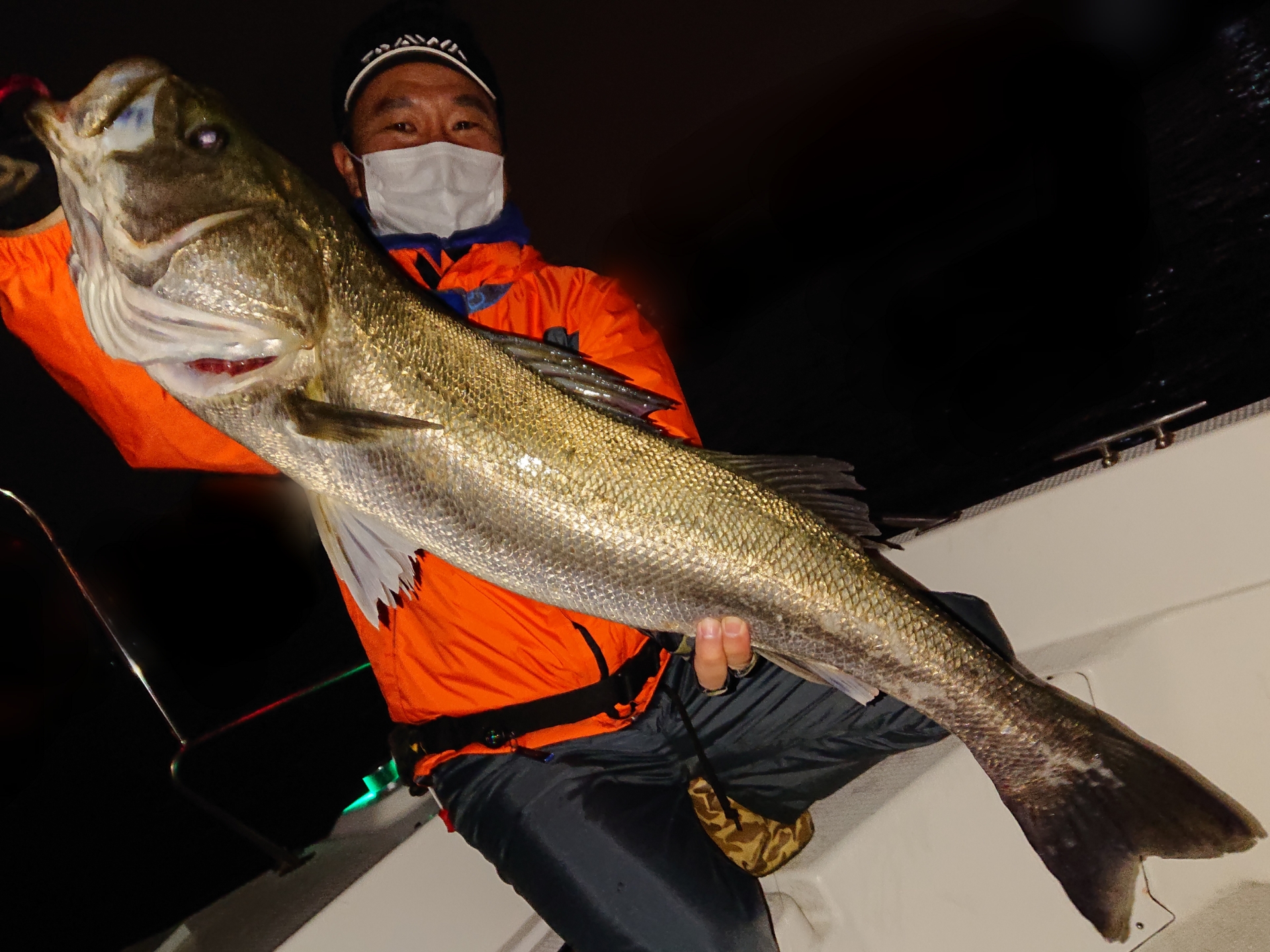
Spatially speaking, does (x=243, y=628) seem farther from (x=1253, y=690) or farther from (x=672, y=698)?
(x=1253, y=690)

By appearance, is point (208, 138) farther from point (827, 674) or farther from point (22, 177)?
point (827, 674)

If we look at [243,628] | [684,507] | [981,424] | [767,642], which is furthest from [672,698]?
[243,628]

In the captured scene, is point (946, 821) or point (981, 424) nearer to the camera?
point (946, 821)

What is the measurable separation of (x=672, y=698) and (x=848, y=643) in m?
0.91

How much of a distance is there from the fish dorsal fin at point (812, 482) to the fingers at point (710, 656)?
456 mm

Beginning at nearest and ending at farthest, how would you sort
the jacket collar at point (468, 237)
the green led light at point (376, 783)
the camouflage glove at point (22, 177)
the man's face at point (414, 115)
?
the camouflage glove at point (22, 177) < the jacket collar at point (468, 237) < the man's face at point (414, 115) < the green led light at point (376, 783)

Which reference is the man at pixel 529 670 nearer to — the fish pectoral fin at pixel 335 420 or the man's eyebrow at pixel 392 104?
the man's eyebrow at pixel 392 104

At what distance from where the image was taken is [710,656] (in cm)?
248

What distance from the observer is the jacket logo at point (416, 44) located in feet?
11.4

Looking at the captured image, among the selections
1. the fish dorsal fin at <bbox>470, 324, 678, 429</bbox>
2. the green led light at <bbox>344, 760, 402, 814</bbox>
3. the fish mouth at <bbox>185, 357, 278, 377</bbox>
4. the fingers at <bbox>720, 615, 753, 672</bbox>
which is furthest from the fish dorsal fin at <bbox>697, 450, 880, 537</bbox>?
the green led light at <bbox>344, 760, 402, 814</bbox>

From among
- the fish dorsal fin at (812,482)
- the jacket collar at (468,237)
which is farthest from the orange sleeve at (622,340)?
the fish dorsal fin at (812,482)

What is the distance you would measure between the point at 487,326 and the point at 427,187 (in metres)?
0.84

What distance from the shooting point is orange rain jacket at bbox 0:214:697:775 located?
225 cm

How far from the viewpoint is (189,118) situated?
196cm
